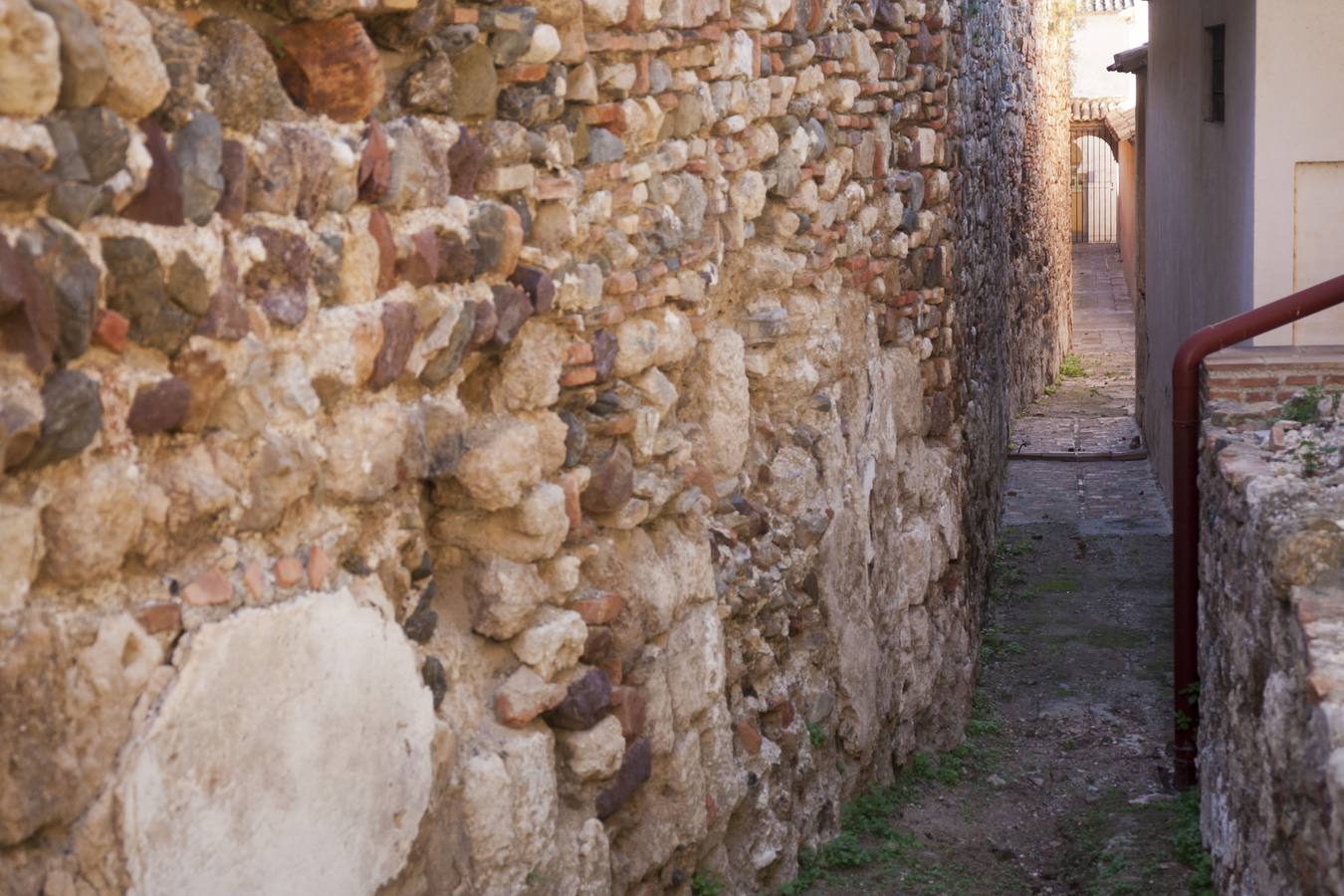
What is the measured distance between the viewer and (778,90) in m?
4.59

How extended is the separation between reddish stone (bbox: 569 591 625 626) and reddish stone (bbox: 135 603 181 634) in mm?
1226

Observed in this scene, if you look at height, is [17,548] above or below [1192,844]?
above

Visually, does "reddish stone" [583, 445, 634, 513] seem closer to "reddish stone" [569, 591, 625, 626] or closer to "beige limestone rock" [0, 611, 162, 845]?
"reddish stone" [569, 591, 625, 626]

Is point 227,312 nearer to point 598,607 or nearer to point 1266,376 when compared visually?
point 598,607

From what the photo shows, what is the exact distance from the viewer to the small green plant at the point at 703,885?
4.02m

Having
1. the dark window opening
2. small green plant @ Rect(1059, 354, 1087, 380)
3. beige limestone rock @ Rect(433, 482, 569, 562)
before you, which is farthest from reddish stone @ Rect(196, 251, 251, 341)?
small green plant @ Rect(1059, 354, 1087, 380)

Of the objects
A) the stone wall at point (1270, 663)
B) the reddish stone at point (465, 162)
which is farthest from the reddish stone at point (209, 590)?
the stone wall at point (1270, 663)

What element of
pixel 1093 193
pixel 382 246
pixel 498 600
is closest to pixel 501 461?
pixel 498 600

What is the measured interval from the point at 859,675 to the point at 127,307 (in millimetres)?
3495

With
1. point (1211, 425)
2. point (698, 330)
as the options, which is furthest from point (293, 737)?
point (1211, 425)

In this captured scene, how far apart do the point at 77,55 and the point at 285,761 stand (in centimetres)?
111

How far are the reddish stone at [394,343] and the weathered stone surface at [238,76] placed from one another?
0.40 m

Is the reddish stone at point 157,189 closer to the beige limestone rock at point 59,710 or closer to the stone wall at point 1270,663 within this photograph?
the beige limestone rock at point 59,710

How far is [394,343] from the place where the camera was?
278 centimetres
